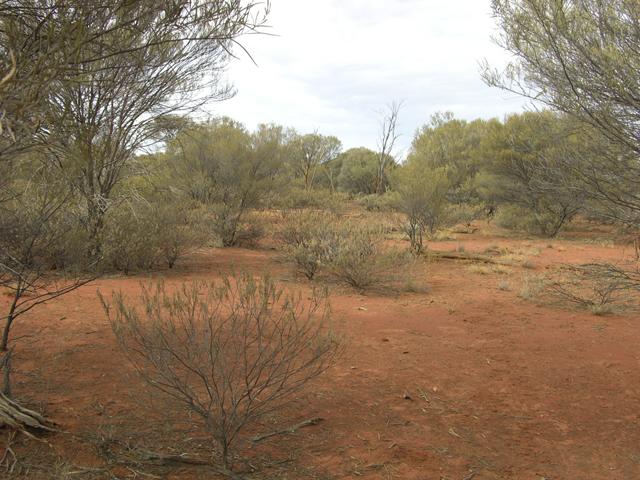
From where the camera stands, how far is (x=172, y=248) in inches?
447

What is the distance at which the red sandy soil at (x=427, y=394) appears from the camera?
11.8 feet

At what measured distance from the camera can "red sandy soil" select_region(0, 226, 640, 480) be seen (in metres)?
3.60

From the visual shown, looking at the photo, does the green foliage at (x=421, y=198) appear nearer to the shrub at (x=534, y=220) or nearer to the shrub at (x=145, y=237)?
the shrub at (x=534, y=220)

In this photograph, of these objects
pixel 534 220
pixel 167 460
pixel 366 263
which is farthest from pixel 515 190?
pixel 167 460

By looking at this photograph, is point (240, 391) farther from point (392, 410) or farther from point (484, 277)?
point (484, 277)

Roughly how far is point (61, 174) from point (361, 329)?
422 cm

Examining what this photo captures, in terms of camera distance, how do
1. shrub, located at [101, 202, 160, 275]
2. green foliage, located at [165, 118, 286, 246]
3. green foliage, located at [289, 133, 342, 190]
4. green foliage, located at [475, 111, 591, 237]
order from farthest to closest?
green foliage, located at [289, 133, 342, 190], green foliage, located at [475, 111, 591, 237], green foliage, located at [165, 118, 286, 246], shrub, located at [101, 202, 160, 275]

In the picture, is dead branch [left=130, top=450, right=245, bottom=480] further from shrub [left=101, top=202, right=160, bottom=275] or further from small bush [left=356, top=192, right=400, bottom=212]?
small bush [left=356, top=192, right=400, bottom=212]

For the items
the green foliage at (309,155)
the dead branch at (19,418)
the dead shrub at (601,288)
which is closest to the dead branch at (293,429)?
the dead branch at (19,418)

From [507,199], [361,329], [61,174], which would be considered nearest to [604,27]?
[361,329]

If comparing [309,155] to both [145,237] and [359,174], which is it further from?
[145,237]

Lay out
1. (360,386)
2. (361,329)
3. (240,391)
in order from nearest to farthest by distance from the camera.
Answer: (240,391) < (360,386) < (361,329)

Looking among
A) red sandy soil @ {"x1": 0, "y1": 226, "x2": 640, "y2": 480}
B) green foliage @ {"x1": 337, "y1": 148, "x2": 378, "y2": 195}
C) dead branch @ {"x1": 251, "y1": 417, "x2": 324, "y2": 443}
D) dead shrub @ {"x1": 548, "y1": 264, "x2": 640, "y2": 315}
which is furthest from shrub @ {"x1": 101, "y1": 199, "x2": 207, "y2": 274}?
green foliage @ {"x1": 337, "y1": 148, "x2": 378, "y2": 195}

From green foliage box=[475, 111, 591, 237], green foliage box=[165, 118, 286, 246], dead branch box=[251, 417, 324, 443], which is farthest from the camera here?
green foliage box=[475, 111, 591, 237]
